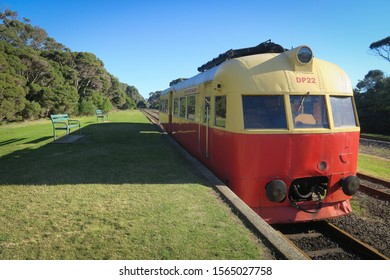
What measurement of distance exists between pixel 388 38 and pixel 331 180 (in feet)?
117

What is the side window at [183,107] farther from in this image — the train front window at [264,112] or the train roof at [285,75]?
the train front window at [264,112]

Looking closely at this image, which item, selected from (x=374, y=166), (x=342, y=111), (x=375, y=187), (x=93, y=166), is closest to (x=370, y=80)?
(x=374, y=166)

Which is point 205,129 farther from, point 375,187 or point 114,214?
point 375,187

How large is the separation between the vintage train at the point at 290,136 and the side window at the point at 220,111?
19 cm

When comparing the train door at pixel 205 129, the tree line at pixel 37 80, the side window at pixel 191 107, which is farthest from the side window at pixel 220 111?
the tree line at pixel 37 80

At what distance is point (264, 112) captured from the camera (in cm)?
499

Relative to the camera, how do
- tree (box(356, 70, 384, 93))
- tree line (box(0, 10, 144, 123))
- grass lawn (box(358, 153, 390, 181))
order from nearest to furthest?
grass lawn (box(358, 153, 390, 181))
tree line (box(0, 10, 144, 123))
tree (box(356, 70, 384, 93))

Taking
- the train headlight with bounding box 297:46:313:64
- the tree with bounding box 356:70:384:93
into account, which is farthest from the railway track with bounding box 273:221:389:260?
the tree with bounding box 356:70:384:93

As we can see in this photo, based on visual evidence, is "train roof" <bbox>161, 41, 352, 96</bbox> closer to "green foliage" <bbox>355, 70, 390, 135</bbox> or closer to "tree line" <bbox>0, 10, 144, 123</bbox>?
"tree line" <bbox>0, 10, 144, 123</bbox>

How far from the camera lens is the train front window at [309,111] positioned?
16.3ft

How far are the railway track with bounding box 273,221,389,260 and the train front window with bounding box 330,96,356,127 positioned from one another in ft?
5.77

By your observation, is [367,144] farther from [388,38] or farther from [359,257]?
[388,38]

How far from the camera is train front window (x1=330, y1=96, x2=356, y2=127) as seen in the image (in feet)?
17.1

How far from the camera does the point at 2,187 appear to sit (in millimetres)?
5230
